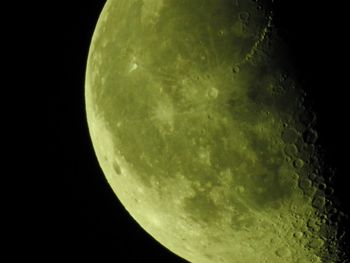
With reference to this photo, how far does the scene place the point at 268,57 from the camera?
1792mm

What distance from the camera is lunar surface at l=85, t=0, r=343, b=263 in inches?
71.0

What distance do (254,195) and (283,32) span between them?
28.5 inches

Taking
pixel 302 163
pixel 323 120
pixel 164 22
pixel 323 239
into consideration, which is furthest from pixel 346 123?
pixel 164 22

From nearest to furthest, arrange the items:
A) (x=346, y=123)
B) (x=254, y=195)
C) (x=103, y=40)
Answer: (x=346, y=123), (x=254, y=195), (x=103, y=40)

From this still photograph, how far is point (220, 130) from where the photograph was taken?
1.85m

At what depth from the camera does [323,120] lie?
179 cm

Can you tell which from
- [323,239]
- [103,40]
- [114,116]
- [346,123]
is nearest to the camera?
[346,123]

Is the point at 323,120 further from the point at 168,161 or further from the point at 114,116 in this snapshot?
the point at 114,116

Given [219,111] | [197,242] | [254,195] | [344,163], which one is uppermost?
[344,163]

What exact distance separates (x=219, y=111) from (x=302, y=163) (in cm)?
43

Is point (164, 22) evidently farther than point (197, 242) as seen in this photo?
No

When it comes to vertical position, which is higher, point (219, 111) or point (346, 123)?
point (346, 123)

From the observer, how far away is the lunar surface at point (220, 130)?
1.80 metres

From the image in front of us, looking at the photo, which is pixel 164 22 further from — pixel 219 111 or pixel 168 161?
pixel 168 161
